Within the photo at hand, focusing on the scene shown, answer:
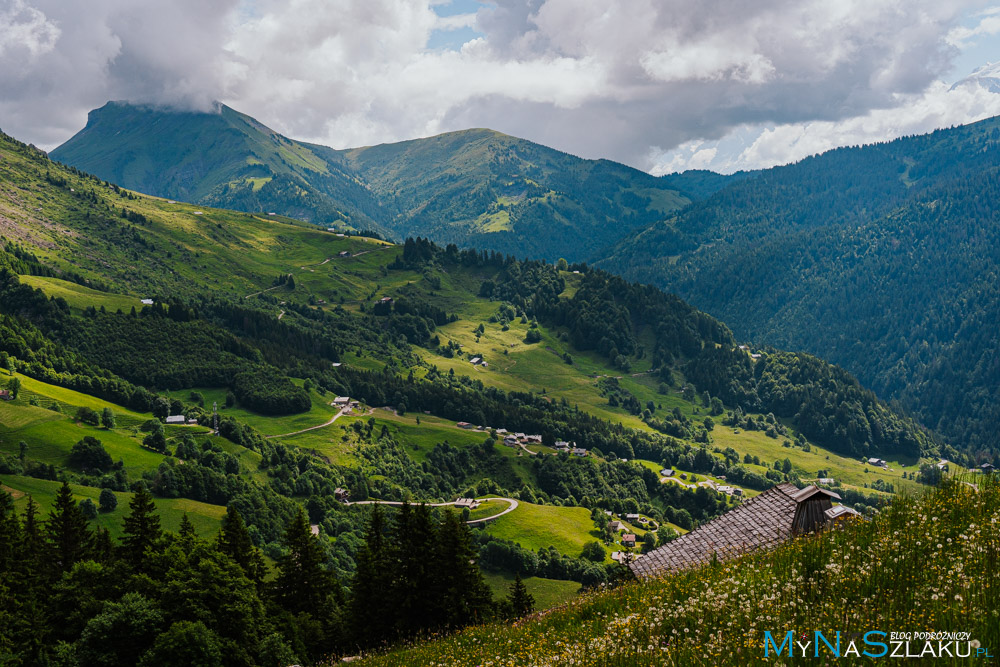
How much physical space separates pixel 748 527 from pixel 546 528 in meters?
152

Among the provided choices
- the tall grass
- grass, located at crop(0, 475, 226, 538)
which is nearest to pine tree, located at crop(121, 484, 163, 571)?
the tall grass

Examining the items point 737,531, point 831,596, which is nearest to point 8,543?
point 737,531

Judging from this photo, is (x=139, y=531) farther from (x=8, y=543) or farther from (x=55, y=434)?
(x=55, y=434)

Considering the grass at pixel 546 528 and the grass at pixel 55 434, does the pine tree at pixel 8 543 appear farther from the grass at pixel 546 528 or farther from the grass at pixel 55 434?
the grass at pixel 546 528

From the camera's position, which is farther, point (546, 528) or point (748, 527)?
point (546, 528)

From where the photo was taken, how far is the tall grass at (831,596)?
1119cm

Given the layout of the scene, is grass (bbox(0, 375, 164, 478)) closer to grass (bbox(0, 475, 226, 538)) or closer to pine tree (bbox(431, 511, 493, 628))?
grass (bbox(0, 475, 226, 538))

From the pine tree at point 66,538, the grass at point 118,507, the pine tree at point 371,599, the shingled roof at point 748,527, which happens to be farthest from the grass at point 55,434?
the shingled roof at point 748,527

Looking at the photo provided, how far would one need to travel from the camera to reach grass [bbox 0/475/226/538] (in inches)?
4995

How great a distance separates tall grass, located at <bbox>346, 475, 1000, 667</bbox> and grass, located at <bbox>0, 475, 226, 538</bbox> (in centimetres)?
13439

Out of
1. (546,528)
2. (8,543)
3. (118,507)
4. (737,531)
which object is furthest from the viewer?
(546,528)

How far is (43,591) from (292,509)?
11238 cm

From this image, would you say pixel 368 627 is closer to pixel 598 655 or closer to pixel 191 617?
pixel 191 617

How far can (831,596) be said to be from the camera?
12.8 m
